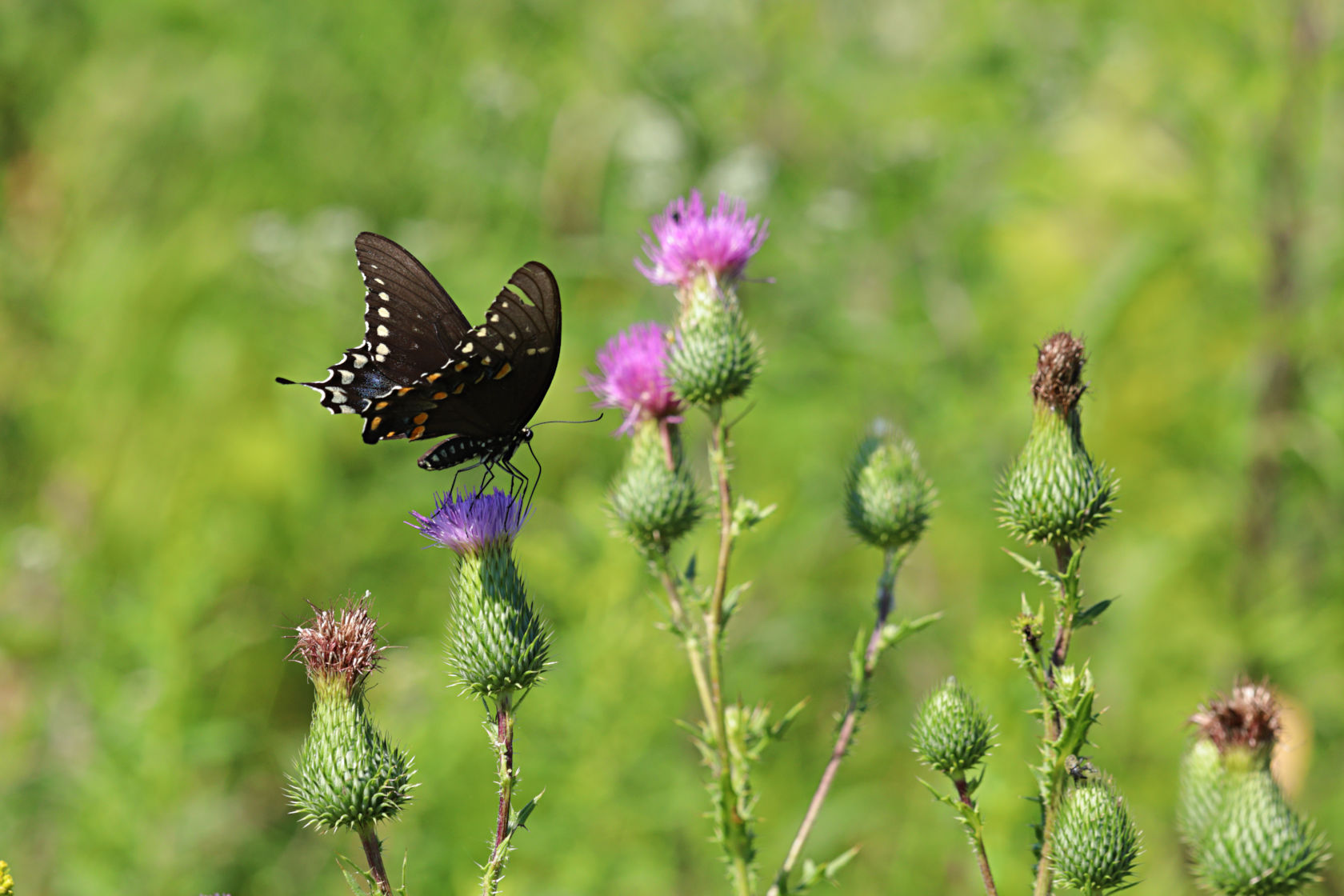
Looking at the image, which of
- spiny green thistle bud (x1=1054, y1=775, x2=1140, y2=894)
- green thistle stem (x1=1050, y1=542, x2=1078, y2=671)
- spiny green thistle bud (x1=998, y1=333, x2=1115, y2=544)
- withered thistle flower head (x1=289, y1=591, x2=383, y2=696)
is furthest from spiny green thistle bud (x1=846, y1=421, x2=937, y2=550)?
withered thistle flower head (x1=289, y1=591, x2=383, y2=696)

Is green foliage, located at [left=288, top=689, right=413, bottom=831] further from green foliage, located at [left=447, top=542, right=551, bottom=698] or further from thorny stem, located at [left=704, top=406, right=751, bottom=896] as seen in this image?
thorny stem, located at [left=704, top=406, right=751, bottom=896]

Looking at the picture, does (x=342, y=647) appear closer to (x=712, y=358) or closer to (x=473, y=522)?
(x=473, y=522)

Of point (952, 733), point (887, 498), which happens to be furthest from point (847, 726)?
point (887, 498)

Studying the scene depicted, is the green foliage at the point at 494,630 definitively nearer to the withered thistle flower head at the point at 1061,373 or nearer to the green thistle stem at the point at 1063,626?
the green thistle stem at the point at 1063,626

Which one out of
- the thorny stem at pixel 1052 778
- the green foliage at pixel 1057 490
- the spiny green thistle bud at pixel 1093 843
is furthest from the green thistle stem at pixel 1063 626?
the spiny green thistle bud at pixel 1093 843

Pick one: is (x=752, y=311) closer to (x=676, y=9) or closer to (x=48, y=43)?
(x=676, y=9)

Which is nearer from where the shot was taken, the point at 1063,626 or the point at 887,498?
the point at 1063,626
